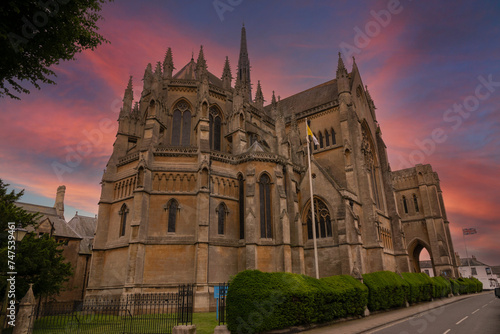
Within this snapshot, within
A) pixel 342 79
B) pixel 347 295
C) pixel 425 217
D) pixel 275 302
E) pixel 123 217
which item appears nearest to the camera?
pixel 275 302

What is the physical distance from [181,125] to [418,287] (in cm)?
2510

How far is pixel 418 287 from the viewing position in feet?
80.7

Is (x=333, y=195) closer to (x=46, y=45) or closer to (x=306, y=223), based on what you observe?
(x=306, y=223)

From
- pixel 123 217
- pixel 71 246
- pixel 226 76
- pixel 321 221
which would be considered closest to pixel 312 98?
pixel 226 76

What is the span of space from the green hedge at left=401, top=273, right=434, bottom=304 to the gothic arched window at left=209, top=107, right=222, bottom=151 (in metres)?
20.1

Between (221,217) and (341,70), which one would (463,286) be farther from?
(221,217)

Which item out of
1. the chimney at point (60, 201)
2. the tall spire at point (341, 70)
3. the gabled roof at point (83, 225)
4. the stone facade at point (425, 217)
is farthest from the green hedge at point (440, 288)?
the chimney at point (60, 201)

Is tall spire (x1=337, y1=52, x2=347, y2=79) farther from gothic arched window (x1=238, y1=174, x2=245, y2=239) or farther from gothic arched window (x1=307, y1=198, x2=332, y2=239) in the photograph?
gothic arched window (x1=238, y1=174, x2=245, y2=239)

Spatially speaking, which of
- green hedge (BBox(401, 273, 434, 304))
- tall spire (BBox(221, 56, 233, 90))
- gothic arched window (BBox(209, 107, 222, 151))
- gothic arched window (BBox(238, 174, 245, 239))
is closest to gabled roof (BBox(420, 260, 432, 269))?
green hedge (BBox(401, 273, 434, 304))

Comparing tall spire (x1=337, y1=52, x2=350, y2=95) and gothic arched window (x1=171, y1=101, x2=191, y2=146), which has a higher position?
tall spire (x1=337, y1=52, x2=350, y2=95)

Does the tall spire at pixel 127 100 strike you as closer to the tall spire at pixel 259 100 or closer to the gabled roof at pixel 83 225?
the tall spire at pixel 259 100

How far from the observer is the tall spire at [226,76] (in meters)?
32.6

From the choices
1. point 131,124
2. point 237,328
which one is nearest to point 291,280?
point 237,328

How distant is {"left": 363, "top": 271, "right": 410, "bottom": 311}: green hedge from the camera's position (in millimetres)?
18097
